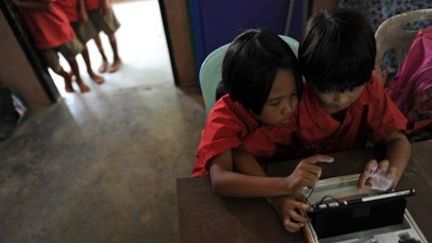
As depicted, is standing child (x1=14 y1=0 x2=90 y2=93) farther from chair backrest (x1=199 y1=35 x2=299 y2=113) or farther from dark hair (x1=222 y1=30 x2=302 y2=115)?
dark hair (x1=222 y1=30 x2=302 y2=115)

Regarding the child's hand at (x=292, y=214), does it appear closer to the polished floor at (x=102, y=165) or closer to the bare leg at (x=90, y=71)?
the polished floor at (x=102, y=165)

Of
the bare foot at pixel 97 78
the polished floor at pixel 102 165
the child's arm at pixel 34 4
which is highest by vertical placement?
the child's arm at pixel 34 4

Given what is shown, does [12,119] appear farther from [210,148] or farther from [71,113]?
[210,148]

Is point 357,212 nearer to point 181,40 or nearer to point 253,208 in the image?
point 253,208

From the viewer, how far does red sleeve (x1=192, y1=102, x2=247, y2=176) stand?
0.86 meters

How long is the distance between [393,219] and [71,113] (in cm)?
216

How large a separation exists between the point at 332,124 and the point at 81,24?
2.19 meters

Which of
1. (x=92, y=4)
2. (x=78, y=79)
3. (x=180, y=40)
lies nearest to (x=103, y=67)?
(x=78, y=79)

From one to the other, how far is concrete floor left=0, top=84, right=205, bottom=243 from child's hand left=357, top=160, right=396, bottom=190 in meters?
1.08

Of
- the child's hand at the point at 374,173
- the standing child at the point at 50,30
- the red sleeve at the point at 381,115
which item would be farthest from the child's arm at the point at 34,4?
the child's hand at the point at 374,173

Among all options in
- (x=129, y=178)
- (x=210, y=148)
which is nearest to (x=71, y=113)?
(x=129, y=178)

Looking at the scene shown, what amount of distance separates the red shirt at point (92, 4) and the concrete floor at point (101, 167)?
632mm

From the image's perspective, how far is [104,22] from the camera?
2.67 metres

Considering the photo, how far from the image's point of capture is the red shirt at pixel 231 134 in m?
0.87
